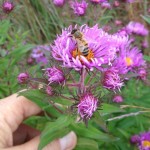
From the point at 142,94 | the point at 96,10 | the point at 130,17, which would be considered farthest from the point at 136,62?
the point at 130,17

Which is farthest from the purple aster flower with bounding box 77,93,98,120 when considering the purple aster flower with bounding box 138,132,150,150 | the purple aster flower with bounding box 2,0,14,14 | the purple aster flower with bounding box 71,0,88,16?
the purple aster flower with bounding box 71,0,88,16

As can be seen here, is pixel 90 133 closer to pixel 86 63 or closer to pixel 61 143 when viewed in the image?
pixel 61 143

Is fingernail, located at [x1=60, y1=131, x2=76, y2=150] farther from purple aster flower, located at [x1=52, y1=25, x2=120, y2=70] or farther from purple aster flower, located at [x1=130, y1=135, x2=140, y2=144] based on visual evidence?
purple aster flower, located at [x1=130, y1=135, x2=140, y2=144]

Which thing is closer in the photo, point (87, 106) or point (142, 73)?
point (87, 106)

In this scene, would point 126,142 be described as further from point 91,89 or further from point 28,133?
point 91,89

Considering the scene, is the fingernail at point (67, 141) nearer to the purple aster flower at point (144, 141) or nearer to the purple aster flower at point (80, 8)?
the purple aster flower at point (144, 141)

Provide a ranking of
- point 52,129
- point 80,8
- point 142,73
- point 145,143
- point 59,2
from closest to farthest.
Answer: point 52,129 → point 145,143 → point 142,73 → point 80,8 → point 59,2

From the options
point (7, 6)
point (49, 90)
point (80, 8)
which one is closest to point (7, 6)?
point (7, 6)
